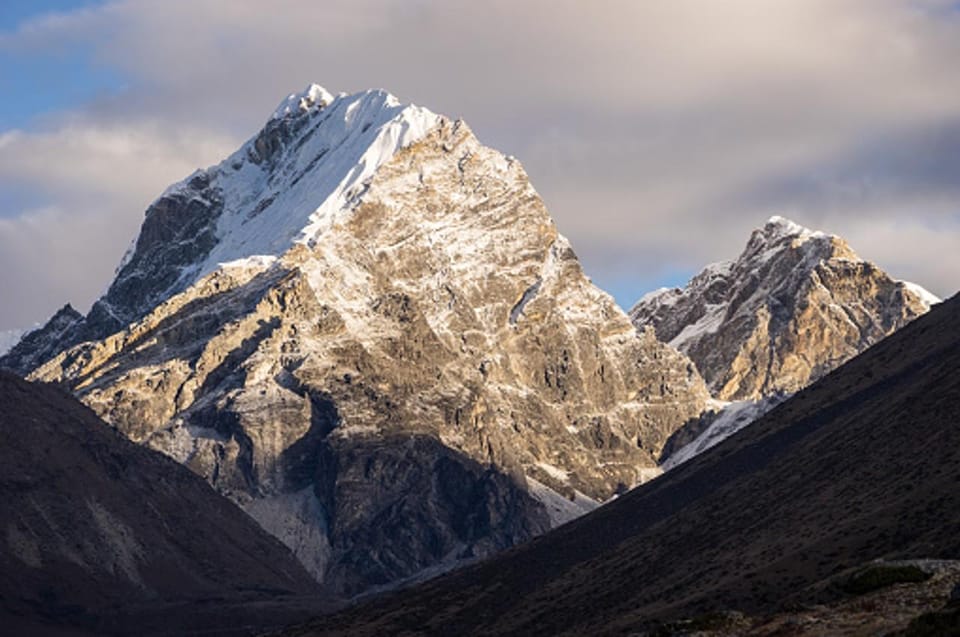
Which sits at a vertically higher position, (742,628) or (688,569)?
(688,569)

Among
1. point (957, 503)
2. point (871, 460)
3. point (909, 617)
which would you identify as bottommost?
point (909, 617)

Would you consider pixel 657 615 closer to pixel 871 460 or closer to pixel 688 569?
pixel 688 569

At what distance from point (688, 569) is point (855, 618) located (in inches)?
4175

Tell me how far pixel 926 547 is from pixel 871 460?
6607 centimetres

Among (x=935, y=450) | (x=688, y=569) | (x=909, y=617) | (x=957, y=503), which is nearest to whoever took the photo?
(x=909, y=617)

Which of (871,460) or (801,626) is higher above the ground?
(871,460)

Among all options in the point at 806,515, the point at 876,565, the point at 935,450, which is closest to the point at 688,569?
the point at 806,515

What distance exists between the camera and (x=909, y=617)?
89.1 m

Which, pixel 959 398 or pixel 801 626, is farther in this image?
pixel 959 398

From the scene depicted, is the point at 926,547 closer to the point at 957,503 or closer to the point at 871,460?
the point at 957,503

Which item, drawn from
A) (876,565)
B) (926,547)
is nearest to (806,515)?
(926,547)

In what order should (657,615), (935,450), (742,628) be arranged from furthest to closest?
(935,450) < (657,615) < (742,628)

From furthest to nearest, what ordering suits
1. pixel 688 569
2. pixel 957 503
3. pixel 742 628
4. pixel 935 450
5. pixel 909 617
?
pixel 688 569 < pixel 935 450 < pixel 957 503 < pixel 742 628 < pixel 909 617

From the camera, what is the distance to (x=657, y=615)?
562 ft
